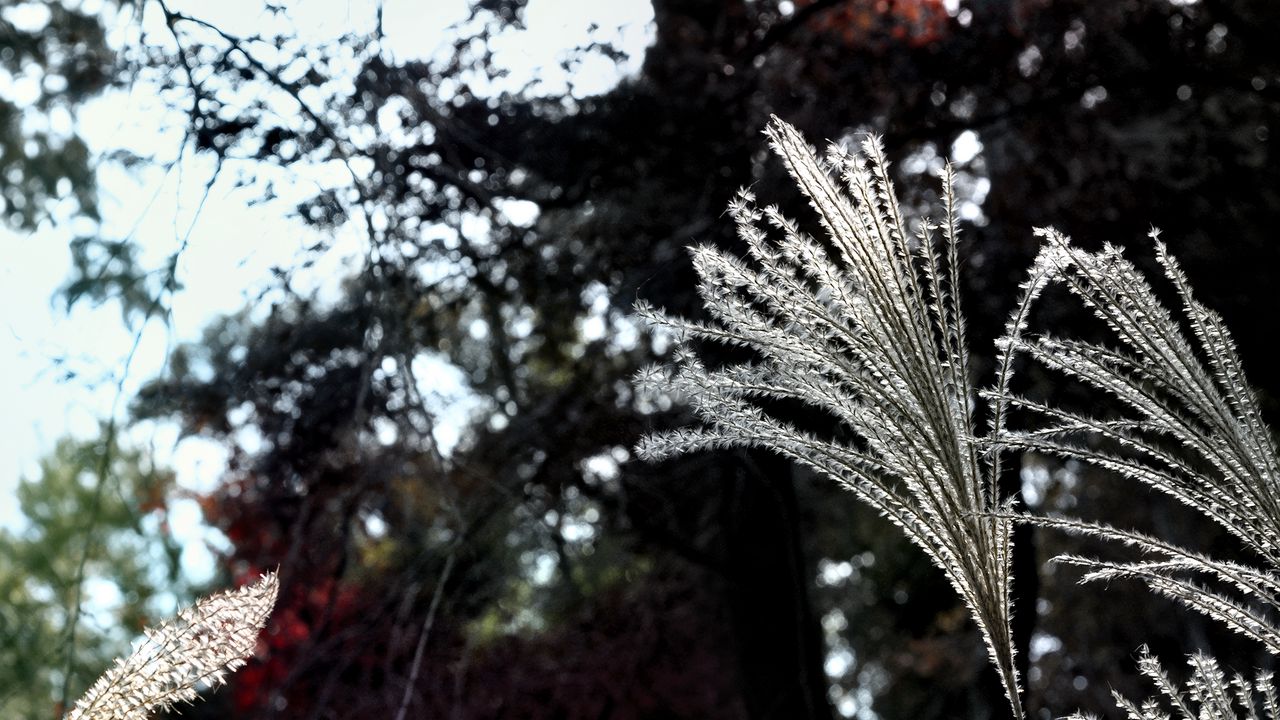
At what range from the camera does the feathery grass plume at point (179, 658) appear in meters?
0.91

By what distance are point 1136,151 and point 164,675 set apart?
2799mm

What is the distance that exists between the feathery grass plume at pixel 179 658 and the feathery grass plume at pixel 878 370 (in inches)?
16.4

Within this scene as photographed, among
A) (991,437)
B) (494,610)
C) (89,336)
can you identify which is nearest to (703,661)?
(494,610)

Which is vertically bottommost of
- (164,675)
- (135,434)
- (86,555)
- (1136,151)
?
(164,675)

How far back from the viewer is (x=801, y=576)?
10.1ft

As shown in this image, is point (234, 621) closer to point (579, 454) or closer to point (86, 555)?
point (86, 555)

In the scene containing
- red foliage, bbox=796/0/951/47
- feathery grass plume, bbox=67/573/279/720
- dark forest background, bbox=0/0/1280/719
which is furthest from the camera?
red foliage, bbox=796/0/951/47

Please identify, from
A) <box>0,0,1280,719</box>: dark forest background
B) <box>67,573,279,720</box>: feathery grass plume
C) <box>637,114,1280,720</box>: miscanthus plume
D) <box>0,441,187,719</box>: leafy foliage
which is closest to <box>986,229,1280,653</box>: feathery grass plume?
<box>637,114,1280,720</box>: miscanthus plume

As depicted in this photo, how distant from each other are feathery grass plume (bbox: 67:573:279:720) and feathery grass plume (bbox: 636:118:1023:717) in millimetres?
418

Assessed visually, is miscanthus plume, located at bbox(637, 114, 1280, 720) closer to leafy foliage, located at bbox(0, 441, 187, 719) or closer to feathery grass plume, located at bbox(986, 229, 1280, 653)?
→ feathery grass plume, located at bbox(986, 229, 1280, 653)

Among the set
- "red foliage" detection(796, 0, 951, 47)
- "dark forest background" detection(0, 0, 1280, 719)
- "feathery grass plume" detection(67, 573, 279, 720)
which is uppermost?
"red foliage" detection(796, 0, 951, 47)

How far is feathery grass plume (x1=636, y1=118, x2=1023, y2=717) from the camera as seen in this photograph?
0.92 m

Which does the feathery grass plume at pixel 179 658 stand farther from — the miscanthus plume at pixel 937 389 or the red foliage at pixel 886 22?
the red foliage at pixel 886 22

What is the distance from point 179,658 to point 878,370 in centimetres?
63
